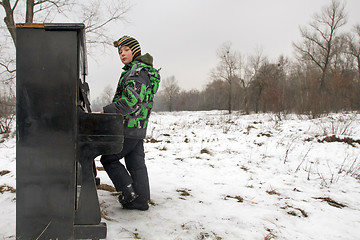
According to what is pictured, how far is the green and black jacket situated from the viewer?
6.27 ft

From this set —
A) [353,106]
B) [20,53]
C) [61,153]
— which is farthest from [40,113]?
[353,106]

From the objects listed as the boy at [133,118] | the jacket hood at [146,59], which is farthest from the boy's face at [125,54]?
the jacket hood at [146,59]

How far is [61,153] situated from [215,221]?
1.43 meters

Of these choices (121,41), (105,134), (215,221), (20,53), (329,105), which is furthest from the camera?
(329,105)

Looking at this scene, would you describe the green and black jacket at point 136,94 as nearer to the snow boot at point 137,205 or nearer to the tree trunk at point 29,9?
the snow boot at point 137,205

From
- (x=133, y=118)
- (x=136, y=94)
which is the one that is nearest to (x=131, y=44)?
(x=136, y=94)

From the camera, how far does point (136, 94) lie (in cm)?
195

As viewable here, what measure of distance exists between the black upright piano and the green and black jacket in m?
0.37

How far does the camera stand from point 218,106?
57.9 m

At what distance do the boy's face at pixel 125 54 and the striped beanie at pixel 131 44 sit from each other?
0.03 m

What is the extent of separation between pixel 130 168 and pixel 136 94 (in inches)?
30.7

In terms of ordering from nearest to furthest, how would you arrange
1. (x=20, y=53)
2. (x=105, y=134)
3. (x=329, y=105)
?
(x=20, y=53) → (x=105, y=134) → (x=329, y=105)

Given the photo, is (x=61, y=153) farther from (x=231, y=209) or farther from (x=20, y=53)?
(x=231, y=209)

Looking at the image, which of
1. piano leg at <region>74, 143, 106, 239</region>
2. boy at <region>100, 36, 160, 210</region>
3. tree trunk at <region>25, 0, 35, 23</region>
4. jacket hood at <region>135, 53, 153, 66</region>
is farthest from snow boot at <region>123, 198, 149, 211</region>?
tree trunk at <region>25, 0, 35, 23</region>
